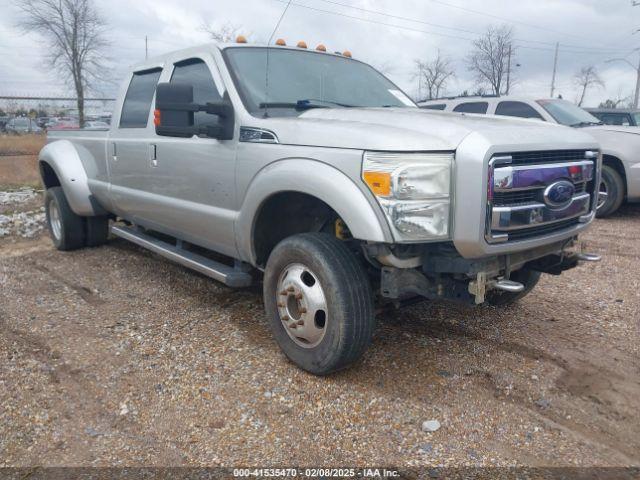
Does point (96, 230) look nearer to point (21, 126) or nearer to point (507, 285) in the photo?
point (507, 285)

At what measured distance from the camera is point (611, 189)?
27.1 ft

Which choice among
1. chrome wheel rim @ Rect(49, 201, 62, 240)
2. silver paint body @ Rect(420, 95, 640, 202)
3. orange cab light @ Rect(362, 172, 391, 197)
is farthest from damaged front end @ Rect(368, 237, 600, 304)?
silver paint body @ Rect(420, 95, 640, 202)

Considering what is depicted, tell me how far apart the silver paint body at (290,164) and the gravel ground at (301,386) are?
739mm

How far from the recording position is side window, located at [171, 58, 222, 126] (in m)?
3.99

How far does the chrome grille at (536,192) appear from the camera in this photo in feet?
9.20

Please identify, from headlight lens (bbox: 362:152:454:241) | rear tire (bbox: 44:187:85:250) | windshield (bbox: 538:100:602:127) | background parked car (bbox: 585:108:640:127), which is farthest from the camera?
background parked car (bbox: 585:108:640:127)

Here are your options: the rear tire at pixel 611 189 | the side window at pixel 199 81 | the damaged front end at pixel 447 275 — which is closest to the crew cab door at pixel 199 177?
the side window at pixel 199 81

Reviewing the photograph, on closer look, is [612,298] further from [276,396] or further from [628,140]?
[628,140]

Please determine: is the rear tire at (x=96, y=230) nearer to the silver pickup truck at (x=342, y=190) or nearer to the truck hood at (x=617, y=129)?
the silver pickup truck at (x=342, y=190)

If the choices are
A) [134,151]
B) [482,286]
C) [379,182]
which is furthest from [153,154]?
[482,286]

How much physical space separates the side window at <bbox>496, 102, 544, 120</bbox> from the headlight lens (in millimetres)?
6315

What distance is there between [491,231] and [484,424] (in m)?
0.98

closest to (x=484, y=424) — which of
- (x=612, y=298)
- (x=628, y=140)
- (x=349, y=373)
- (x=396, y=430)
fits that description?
(x=396, y=430)

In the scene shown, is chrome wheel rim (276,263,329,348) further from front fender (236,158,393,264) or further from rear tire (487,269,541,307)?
rear tire (487,269,541,307)
